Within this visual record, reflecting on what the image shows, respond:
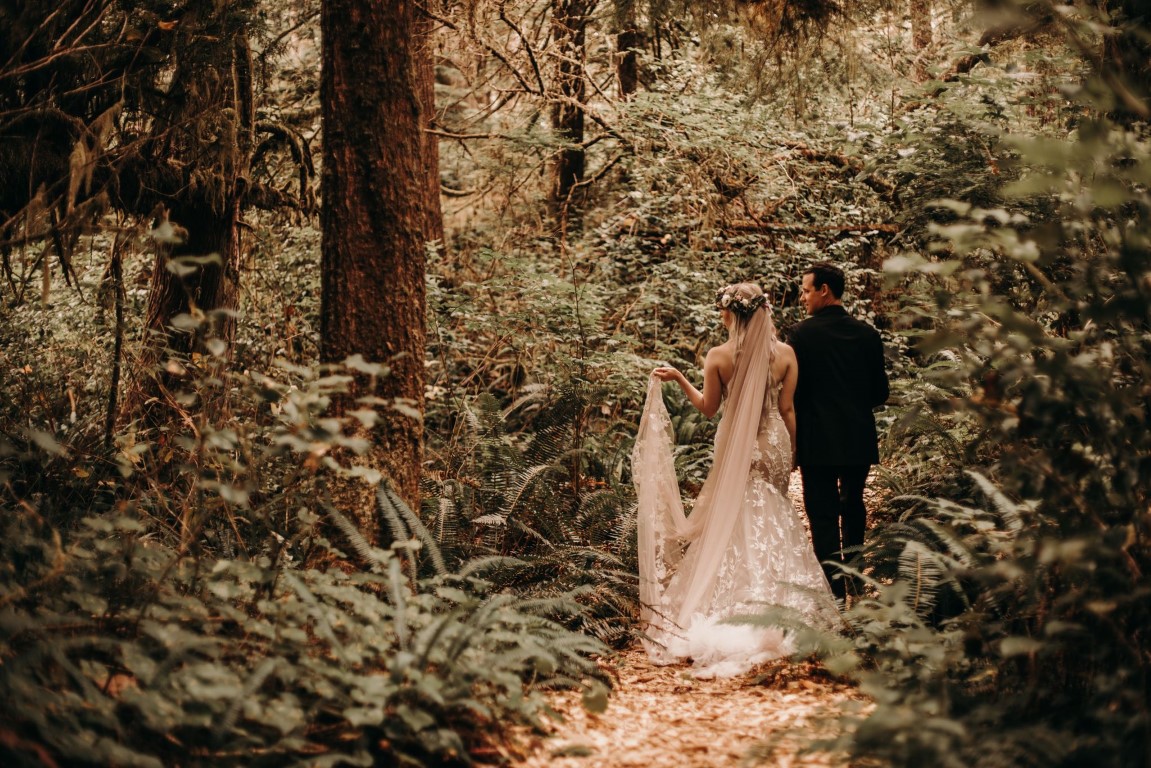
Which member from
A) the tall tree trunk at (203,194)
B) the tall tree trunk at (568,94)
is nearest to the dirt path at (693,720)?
Answer: the tall tree trunk at (203,194)

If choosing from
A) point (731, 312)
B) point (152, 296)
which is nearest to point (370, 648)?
point (731, 312)

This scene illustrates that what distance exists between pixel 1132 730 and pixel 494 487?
14.4 ft

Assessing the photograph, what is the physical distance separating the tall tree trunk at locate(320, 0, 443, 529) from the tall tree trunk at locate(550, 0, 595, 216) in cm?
514

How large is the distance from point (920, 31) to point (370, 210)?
9.37 meters

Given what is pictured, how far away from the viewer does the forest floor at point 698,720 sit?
3424 mm

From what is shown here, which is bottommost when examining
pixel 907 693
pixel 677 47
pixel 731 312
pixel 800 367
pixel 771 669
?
pixel 771 669

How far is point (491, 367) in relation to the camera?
10.6 metres

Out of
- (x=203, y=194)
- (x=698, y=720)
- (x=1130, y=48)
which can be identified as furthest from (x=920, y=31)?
(x=698, y=720)

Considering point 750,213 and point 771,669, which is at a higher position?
point 750,213

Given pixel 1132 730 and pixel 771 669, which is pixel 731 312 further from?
pixel 1132 730

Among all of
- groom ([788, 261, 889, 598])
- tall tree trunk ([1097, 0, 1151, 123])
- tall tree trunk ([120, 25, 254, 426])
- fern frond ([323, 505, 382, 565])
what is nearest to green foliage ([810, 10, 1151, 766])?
tall tree trunk ([1097, 0, 1151, 123])

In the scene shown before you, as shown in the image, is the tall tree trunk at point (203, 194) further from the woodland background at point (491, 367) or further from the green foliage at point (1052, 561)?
the green foliage at point (1052, 561)

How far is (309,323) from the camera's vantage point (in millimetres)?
8664

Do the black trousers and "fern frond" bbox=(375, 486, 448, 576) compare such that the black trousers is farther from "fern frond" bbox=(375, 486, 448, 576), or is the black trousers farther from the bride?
"fern frond" bbox=(375, 486, 448, 576)
